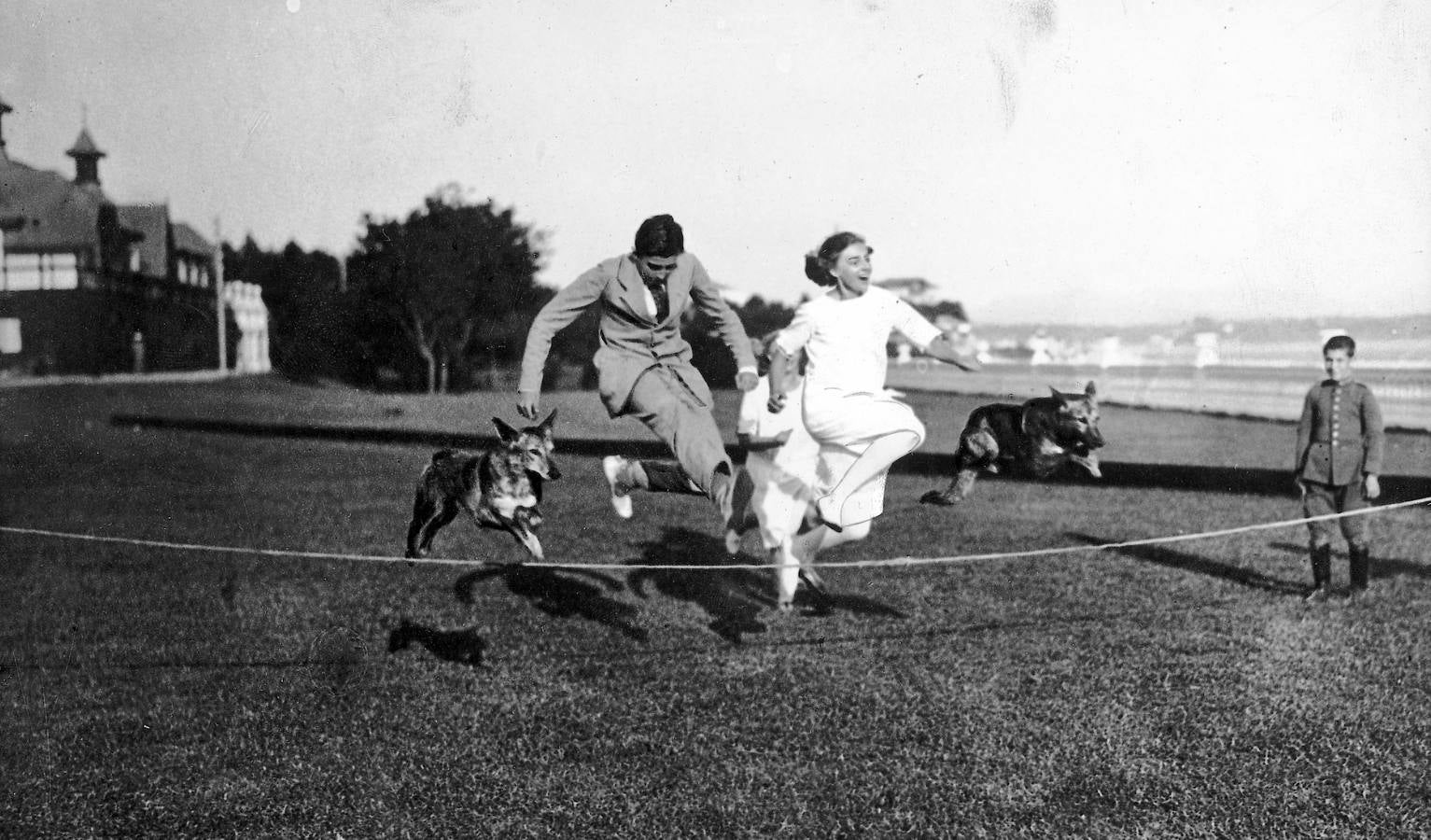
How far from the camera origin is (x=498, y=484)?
12.1 feet

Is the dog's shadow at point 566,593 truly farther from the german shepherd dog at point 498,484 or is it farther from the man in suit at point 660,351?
the man in suit at point 660,351

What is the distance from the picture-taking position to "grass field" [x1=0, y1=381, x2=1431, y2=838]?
928 centimetres

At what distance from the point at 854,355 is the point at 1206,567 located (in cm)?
1637

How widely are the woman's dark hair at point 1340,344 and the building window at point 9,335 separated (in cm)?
668

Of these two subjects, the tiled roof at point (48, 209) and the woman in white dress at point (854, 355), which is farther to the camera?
the tiled roof at point (48, 209)

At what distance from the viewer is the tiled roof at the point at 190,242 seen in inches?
190

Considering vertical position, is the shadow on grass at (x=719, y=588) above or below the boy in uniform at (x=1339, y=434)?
below

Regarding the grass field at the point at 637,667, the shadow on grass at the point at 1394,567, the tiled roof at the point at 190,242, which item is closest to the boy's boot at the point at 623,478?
the grass field at the point at 637,667

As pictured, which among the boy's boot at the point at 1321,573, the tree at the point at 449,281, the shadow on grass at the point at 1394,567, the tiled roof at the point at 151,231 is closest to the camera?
the tree at the point at 449,281

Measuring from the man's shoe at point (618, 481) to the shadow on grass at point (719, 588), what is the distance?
10.8 meters

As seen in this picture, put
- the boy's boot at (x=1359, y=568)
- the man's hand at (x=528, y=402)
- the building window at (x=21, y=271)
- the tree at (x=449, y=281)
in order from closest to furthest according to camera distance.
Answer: the man's hand at (x=528, y=402) → the tree at (x=449, y=281) → the building window at (x=21, y=271) → the boy's boot at (x=1359, y=568)

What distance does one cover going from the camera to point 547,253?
416 cm

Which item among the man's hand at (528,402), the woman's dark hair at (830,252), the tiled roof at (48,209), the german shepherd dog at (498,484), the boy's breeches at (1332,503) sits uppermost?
the tiled roof at (48,209)

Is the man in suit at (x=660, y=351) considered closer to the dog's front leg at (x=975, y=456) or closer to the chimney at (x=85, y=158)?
the dog's front leg at (x=975, y=456)
